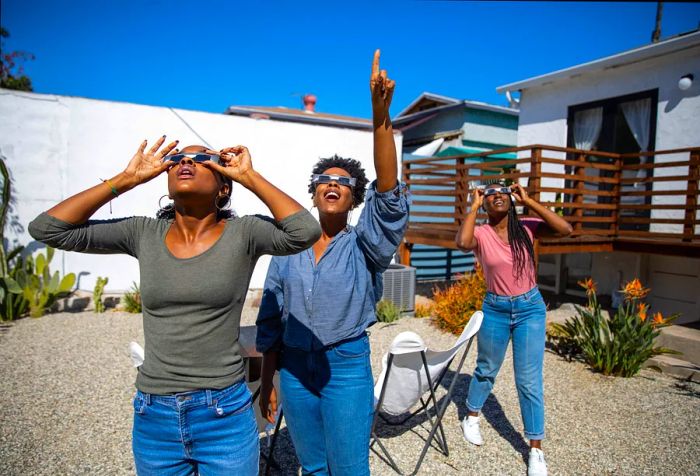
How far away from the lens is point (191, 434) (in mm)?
1646

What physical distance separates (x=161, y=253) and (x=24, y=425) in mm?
3162

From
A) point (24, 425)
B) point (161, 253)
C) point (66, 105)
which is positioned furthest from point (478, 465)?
point (66, 105)

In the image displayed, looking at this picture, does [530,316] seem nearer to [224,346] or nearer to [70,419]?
[224,346]

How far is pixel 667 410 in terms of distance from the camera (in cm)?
423

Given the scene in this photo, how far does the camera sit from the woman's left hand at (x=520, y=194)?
11.3 ft

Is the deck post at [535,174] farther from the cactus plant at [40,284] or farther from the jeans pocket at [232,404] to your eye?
the cactus plant at [40,284]

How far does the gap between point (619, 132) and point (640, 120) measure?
44 centimetres

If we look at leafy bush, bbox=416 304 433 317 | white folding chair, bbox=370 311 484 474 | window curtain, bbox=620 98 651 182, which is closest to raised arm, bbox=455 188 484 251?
white folding chair, bbox=370 311 484 474

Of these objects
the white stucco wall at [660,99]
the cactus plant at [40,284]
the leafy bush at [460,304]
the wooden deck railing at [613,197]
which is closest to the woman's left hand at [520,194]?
the wooden deck railing at [613,197]

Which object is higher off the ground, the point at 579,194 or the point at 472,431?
the point at 579,194

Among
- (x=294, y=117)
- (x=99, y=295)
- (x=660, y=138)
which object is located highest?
(x=294, y=117)

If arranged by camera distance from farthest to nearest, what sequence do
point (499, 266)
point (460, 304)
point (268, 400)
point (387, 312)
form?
point (387, 312)
point (460, 304)
point (499, 266)
point (268, 400)

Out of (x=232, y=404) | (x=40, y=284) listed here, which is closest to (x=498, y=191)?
(x=232, y=404)

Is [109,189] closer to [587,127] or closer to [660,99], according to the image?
[660,99]
